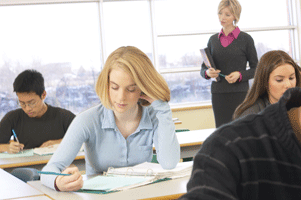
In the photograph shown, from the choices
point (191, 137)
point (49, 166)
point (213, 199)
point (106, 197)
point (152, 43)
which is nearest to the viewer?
point (213, 199)

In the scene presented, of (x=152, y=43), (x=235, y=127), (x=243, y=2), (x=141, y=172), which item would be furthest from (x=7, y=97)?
(x=235, y=127)

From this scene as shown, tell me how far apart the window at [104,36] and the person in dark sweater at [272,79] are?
3.58 meters

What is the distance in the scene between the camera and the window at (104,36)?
211 inches

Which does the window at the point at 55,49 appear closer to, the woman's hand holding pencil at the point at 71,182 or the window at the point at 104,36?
the window at the point at 104,36

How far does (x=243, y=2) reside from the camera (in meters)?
5.98

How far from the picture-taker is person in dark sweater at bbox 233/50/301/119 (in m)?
2.18

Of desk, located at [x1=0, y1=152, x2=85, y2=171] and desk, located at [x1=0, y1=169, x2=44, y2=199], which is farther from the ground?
desk, located at [x1=0, y1=169, x2=44, y2=199]

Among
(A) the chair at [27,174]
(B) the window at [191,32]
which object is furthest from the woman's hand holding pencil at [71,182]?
(B) the window at [191,32]

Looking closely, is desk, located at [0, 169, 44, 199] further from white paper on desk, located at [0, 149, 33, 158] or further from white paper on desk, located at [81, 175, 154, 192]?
white paper on desk, located at [0, 149, 33, 158]

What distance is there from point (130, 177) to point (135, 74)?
1.51ft

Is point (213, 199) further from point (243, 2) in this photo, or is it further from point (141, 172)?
point (243, 2)

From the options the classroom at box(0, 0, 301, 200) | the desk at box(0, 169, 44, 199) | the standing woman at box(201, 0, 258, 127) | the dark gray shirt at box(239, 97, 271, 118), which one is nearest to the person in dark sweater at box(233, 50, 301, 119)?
the dark gray shirt at box(239, 97, 271, 118)

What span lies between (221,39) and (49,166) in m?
2.20

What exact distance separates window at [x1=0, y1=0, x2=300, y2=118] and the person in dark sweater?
3.58 meters
